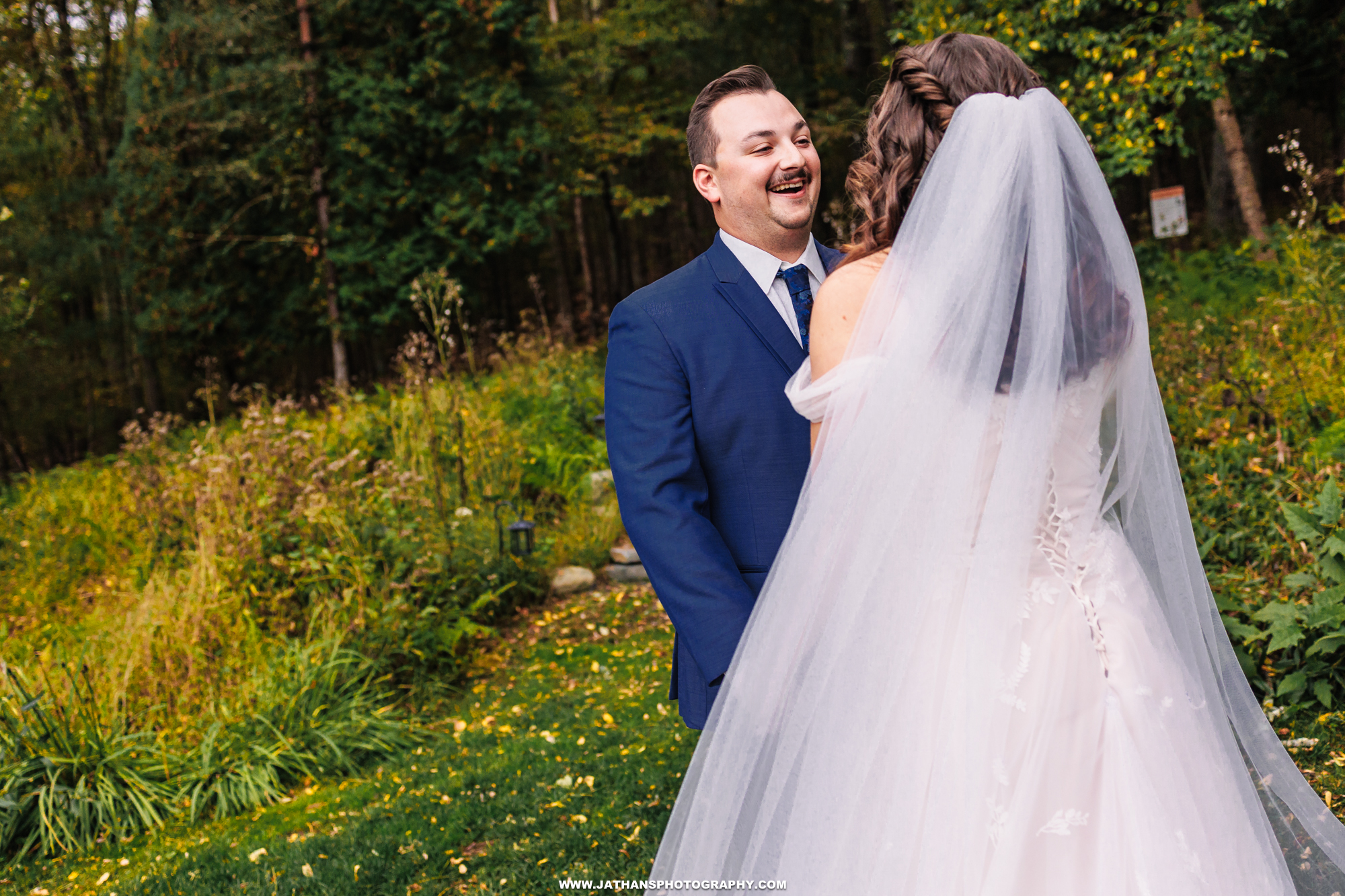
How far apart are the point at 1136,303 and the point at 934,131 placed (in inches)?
19.6

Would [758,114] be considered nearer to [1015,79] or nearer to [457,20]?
[1015,79]

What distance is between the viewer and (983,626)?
152 centimetres

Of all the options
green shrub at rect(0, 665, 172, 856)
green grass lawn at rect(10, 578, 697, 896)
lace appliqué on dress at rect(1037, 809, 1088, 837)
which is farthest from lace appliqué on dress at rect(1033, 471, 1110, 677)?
green shrub at rect(0, 665, 172, 856)

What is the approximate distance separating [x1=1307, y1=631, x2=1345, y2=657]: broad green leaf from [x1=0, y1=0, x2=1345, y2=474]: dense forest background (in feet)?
27.0

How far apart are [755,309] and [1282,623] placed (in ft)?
8.00

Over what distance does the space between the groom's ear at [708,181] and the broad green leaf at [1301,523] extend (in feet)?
8.64

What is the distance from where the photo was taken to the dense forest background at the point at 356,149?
13.2m

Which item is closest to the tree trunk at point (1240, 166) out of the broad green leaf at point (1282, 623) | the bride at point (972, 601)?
the broad green leaf at point (1282, 623)

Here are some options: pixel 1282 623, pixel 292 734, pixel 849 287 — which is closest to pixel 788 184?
pixel 849 287

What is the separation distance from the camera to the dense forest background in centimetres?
1323

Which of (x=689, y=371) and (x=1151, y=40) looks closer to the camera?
(x=689, y=371)

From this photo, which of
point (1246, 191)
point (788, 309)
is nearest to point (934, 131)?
point (788, 309)

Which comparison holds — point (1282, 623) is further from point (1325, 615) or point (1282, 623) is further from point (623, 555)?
point (623, 555)

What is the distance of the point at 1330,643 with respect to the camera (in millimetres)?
3119
